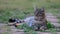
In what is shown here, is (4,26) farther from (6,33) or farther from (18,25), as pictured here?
(6,33)

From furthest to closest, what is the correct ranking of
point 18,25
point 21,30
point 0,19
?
point 0,19 → point 18,25 → point 21,30

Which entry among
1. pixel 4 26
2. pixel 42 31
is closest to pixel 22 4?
pixel 4 26

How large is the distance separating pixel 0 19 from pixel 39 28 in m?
2.11

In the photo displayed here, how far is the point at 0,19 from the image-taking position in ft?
27.6

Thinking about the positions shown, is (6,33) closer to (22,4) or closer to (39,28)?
(39,28)

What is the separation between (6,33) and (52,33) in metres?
1.09

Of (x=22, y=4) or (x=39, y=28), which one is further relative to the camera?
(x=22, y=4)

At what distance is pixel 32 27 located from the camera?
6.66 metres

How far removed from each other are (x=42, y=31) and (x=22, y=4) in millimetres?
6708

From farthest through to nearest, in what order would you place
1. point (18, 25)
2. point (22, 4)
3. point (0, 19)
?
1. point (22, 4)
2. point (0, 19)
3. point (18, 25)

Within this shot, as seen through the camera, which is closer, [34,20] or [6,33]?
[6,33]

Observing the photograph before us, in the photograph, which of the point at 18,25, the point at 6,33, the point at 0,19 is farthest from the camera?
the point at 0,19

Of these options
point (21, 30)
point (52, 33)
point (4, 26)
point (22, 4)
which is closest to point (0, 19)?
point (4, 26)

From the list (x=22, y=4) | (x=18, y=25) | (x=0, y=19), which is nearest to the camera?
(x=18, y=25)
